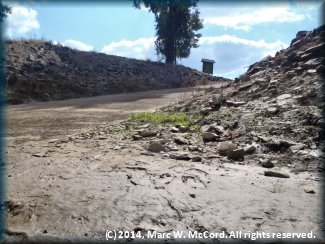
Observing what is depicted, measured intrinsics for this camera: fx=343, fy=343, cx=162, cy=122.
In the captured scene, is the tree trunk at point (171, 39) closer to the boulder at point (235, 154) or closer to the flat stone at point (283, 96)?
the flat stone at point (283, 96)

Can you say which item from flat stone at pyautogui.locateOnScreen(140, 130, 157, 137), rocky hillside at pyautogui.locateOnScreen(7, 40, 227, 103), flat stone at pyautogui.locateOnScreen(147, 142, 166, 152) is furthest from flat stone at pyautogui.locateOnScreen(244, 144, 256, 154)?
rocky hillside at pyautogui.locateOnScreen(7, 40, 227, 103)

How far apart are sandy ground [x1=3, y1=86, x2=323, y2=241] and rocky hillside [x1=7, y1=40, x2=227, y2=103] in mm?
7949

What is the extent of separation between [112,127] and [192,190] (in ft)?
9.61

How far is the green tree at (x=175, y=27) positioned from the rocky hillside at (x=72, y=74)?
3.23 meters

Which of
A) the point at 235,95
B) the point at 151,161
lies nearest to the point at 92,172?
the point at 151,161

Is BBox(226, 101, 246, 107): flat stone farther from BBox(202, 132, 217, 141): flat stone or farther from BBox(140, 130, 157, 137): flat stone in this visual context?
BBox(140, 130, 157, 137): flat stone

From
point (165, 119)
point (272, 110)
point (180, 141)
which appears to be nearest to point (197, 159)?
point (180, 141)

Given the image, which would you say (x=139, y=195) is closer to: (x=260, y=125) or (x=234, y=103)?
(x=260, y=125)

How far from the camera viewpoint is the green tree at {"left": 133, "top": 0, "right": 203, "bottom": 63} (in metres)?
19.9

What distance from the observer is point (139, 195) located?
3062 mm

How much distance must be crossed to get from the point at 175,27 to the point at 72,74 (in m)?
8.78

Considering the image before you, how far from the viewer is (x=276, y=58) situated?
8.38m

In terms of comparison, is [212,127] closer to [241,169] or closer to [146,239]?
[241,169]

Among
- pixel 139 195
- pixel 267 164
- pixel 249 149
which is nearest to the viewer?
pixel 139 195
